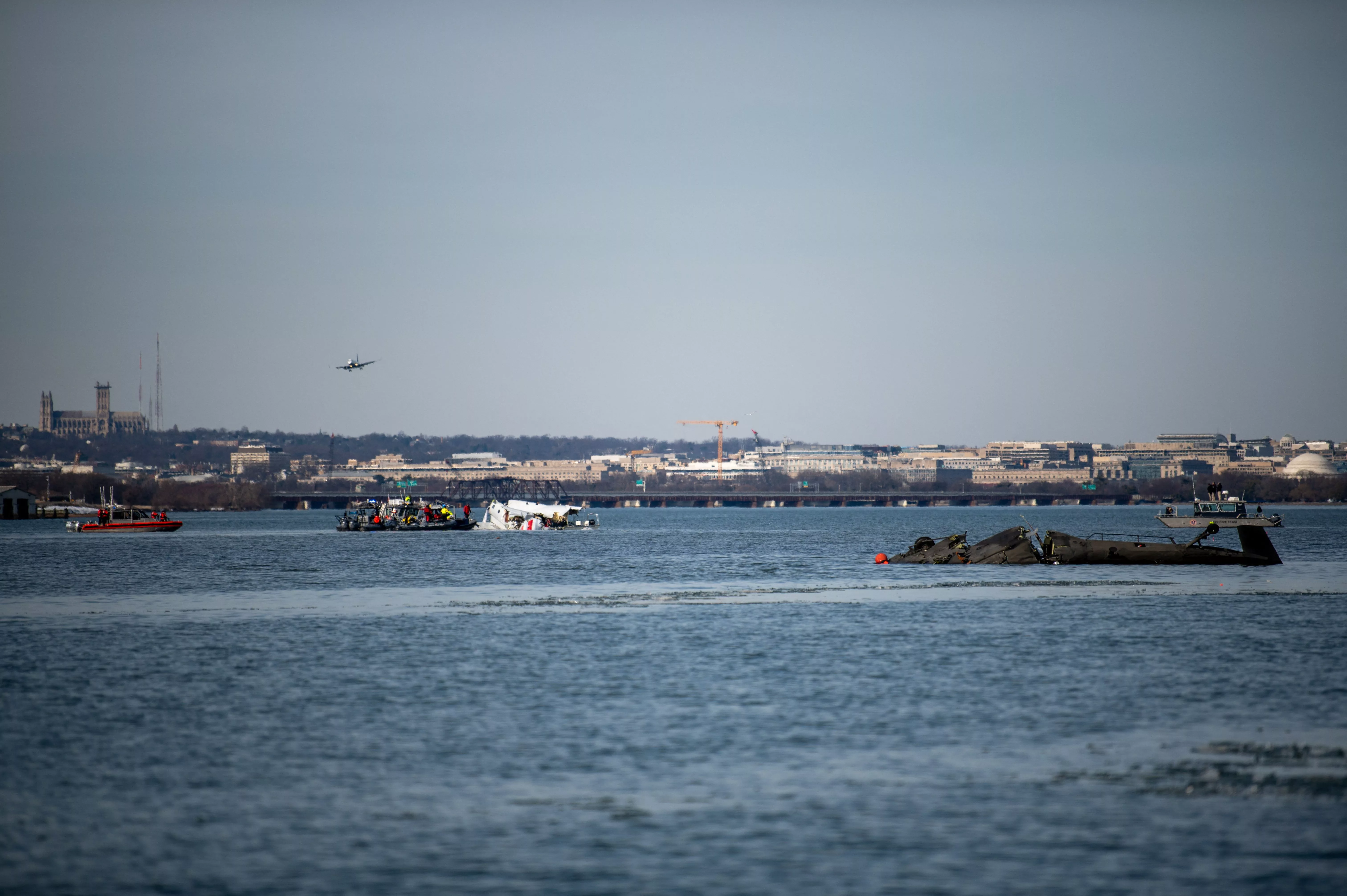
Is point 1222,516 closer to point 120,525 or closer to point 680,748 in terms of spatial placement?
point 680,748

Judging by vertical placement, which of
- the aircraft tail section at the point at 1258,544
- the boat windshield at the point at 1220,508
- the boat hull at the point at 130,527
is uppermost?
the boat windshield at the point at 1220,508

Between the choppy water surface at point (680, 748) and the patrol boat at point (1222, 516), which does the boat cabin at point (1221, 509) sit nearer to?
the patrol boat at point (1222, 516)

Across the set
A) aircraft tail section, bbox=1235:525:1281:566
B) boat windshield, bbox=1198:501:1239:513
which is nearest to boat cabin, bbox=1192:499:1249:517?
boat windshield, bbox=1198:501:1239:513

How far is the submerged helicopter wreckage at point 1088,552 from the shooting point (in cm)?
7638

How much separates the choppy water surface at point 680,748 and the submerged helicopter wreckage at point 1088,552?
23.1 meters

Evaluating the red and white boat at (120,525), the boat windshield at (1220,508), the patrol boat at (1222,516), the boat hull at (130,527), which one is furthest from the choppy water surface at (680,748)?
the red and white boat at (120,525)

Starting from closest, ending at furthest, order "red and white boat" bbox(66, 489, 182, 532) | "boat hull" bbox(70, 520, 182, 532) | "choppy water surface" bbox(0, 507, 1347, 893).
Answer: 1. "choppy water surface" bbox(0, 507, 1347, 893)
2. "boat hull" bbox(70, 520, 182, 532)
3. "red and white boat" bbox(66, 489, 182, 532)

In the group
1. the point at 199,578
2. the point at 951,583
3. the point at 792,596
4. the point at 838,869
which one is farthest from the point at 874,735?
the point at 199,578

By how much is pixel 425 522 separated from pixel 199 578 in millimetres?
81866

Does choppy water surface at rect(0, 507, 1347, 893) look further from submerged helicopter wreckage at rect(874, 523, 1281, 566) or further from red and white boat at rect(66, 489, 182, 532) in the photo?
red and white boat at rect(66, 489, 182, 532)

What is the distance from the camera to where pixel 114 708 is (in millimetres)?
28641

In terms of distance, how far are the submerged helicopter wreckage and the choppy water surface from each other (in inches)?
909

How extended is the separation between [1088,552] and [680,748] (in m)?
59.1

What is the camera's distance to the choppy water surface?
16.7 metres
